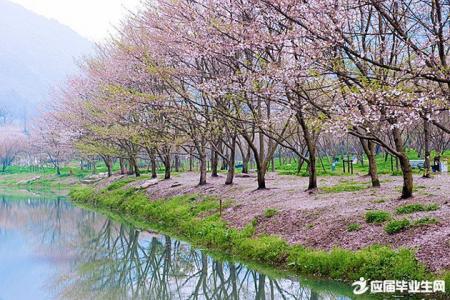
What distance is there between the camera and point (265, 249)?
1509 centimetres

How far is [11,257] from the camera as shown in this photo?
2031cm

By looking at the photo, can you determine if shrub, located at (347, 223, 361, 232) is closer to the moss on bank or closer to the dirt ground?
the dirt ground

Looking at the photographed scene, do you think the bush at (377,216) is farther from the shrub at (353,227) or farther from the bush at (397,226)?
the bush at (397,226)

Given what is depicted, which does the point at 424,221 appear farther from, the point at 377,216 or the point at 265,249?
the point at 265,249

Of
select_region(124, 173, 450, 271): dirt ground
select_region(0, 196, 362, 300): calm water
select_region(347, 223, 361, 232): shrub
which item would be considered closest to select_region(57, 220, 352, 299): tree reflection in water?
select_region(0, 196, 362, 300): calm water

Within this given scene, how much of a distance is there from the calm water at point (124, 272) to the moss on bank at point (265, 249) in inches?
23.7

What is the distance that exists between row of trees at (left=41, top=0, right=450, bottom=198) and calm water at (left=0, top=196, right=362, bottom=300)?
451cm

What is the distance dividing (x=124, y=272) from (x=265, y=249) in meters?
4.94

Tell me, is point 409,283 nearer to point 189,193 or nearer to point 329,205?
point 329,205

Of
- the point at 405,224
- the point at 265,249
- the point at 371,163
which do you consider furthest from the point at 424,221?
the point at 371,163

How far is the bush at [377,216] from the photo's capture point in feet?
44.7

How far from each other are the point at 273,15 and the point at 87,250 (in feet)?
45.1

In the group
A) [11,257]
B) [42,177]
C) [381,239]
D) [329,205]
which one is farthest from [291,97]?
[42,177]

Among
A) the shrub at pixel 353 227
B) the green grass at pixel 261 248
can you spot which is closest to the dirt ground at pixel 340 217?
the shrub at pixel 353 227
